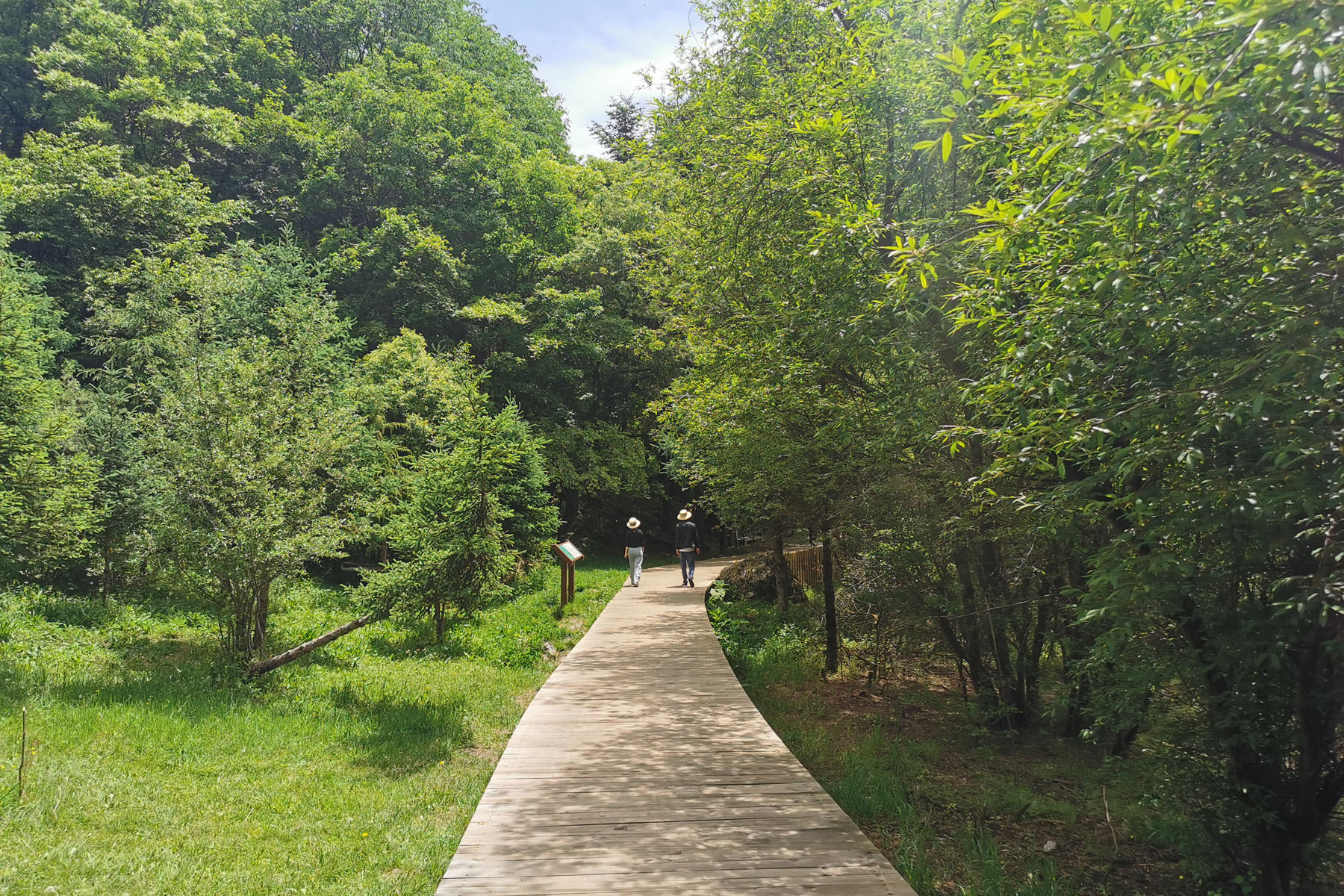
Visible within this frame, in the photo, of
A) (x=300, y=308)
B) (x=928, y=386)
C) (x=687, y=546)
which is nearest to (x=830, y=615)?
(x=928, y=386)

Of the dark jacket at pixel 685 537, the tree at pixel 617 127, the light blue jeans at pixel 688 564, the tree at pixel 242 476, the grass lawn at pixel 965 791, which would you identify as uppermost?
the tree at pixel 617 127

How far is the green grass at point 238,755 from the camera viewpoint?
425cm

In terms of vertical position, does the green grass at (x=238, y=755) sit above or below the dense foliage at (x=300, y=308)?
below

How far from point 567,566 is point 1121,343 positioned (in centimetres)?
1086

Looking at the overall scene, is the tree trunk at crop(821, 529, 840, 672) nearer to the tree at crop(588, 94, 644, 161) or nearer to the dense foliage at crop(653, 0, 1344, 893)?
the dense foliage at crop(653, 0, 1344, 893)

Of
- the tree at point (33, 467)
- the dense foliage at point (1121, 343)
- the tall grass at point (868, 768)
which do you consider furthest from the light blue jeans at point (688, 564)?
the tree at point (33, 467)

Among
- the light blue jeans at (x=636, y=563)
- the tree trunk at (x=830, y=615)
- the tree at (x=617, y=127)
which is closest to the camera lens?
the tree trunk at (x=830, y=615)

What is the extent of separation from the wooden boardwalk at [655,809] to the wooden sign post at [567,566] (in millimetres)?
5051

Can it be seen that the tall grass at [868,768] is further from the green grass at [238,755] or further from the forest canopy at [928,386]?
the green grass at [238,755]

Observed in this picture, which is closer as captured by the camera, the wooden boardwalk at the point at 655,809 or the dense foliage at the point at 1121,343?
the dense foliage at the point at 1121,343

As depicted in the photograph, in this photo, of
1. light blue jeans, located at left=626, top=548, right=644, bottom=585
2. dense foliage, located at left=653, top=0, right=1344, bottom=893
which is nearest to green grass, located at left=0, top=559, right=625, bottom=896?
dense foliage, located at left=653, top=0, right=1344, bottom=893

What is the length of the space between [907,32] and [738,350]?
146 inches

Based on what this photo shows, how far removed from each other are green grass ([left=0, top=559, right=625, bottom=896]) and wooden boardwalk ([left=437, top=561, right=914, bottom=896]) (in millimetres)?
542

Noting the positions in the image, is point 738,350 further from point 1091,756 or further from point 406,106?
point 406,106
